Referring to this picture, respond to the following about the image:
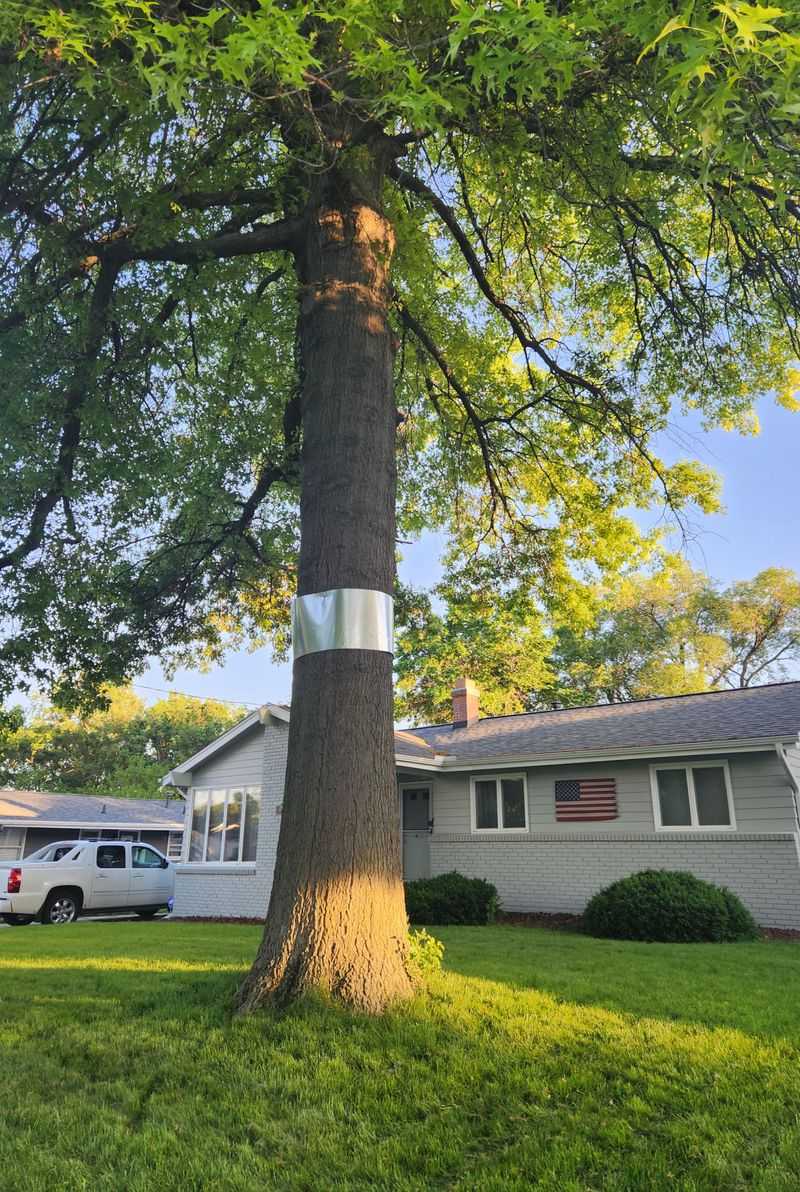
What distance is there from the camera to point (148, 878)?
18.2 metres

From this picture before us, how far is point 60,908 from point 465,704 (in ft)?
34.6

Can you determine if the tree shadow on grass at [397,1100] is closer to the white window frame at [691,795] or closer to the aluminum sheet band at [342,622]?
the aluminum sheet band at [342,622]

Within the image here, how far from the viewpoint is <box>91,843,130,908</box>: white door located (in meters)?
17.1

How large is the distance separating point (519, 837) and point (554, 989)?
943 centimetres

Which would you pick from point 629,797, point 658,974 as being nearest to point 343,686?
point 658,974

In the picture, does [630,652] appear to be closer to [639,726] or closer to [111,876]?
[639,726]

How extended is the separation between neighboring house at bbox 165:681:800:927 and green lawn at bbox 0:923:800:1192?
23.2 ft

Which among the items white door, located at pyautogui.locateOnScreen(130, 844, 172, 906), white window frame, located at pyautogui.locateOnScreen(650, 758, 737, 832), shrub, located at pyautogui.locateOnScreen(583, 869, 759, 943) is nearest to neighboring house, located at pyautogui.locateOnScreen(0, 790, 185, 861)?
white door, located at pyautogui.locateOnScreen(130, 844, 172, 906)

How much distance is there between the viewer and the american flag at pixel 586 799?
13680 millimetres

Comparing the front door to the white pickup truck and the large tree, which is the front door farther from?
the white pickup truck

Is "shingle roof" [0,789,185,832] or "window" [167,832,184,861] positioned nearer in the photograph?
"shingle roof" [0,789,185,832]

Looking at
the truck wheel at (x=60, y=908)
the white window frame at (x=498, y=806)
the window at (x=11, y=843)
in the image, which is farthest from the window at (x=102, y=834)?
the white window frame at (x=498, y=806)

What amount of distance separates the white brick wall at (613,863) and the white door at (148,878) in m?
7.34

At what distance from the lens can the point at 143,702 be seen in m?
53.5
